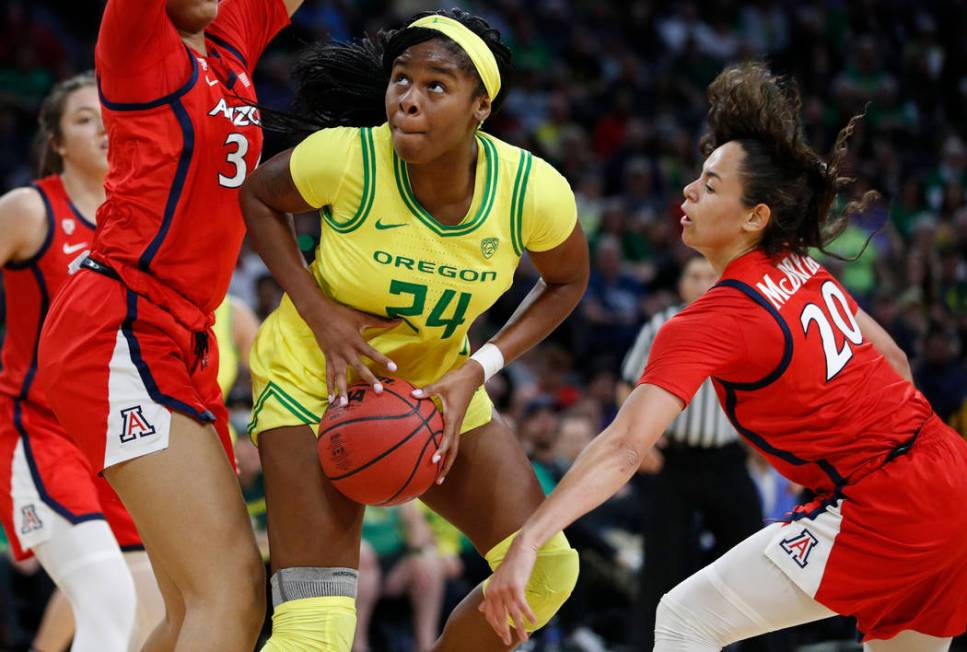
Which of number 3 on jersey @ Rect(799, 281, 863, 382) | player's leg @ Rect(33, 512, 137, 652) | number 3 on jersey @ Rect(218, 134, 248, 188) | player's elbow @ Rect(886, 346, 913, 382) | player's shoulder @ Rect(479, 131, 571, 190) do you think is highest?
player's shoulder @ Rect(479, 131, 571, 190)

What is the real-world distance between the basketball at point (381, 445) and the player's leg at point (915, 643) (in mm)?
1488

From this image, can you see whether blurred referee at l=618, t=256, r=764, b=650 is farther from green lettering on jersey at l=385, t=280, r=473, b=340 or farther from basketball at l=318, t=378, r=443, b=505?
basketball at l=318, t=378, r=443, b=505

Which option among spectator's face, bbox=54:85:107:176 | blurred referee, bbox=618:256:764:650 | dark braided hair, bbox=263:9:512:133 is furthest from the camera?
blurred referee, bbox=618:256:764:650

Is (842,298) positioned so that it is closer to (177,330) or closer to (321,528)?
(321,528)

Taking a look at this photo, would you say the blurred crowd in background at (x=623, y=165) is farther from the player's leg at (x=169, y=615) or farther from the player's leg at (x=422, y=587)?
the player's leg at (x=169, y=615)

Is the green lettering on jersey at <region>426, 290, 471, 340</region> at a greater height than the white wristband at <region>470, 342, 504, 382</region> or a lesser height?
greater

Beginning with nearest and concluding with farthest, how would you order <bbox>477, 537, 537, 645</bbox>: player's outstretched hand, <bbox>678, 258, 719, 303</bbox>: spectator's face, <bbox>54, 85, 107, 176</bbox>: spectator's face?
1. <bbox>477, 537, 537, 645</bbox>: player's outstretched hand
2. <bbox>54, 85, 107, 176</bbox>: spectator's face
3. <bbox>678, 258, 719, 303</bbox>: spectator's face

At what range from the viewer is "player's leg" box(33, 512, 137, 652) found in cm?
437

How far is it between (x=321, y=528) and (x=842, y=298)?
1706mm

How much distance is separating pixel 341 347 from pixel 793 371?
129cm

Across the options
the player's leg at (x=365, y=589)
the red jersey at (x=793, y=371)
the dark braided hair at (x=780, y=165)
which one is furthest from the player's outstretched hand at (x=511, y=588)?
the player's leg at (x=365, y=589)

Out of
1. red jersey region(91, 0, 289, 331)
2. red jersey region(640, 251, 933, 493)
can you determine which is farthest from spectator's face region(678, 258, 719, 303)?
red jersey region(91, 0, 289, 331)

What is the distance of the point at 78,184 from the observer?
4891 mm

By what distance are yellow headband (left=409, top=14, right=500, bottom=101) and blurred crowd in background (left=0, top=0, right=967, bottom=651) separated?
7.94 feet
